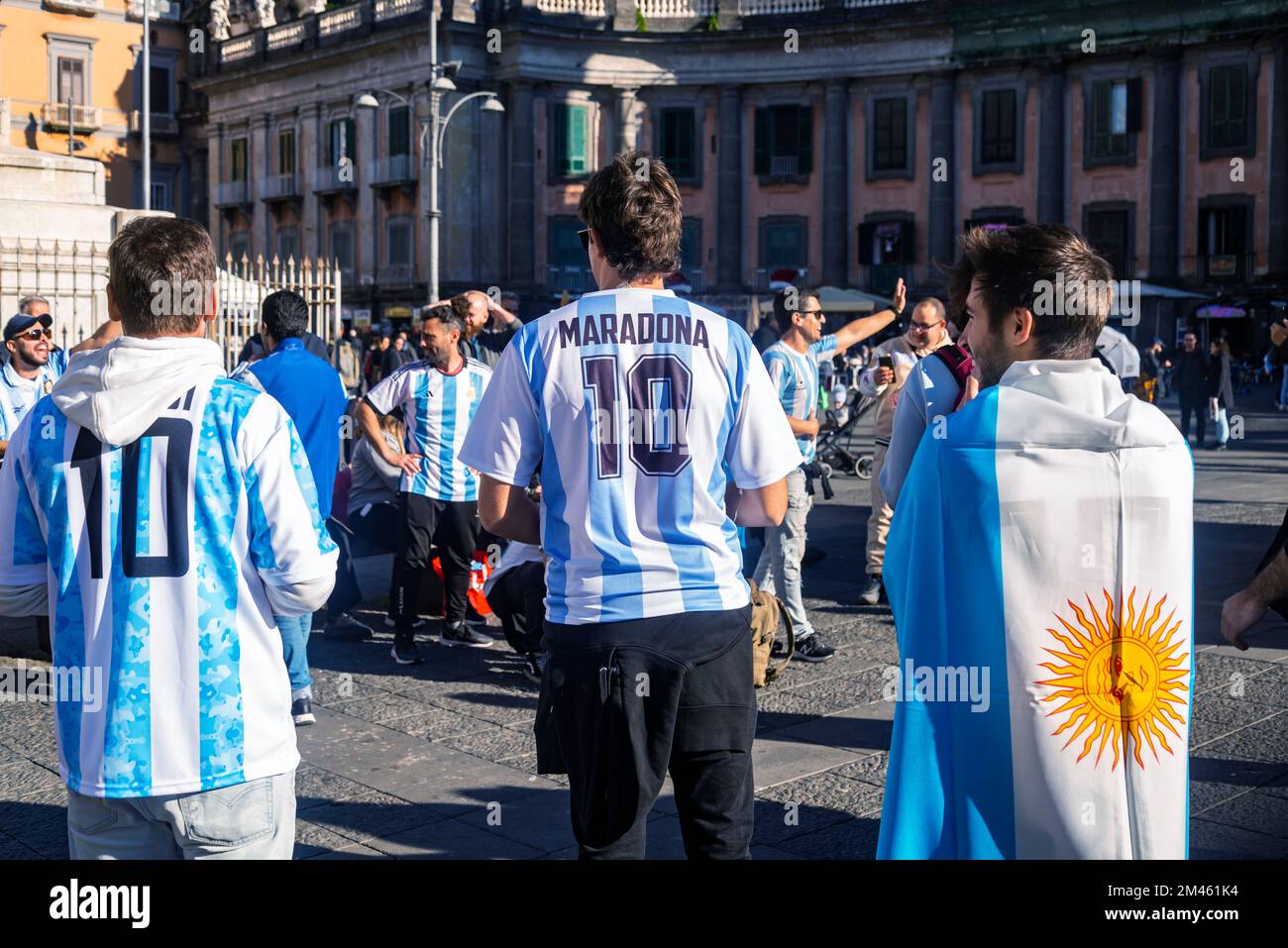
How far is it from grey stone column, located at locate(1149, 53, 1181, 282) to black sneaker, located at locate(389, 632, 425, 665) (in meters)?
35.3

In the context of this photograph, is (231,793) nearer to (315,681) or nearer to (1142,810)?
(1142,810)

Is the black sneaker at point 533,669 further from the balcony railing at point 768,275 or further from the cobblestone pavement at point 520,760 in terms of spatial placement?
the balcony railing at point 768,275

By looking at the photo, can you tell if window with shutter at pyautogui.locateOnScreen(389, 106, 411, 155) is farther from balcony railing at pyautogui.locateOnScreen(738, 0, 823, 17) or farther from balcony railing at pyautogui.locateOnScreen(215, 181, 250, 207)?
balcony railing at pyautogui.locateOnScreen(738, 0, 823, 17)

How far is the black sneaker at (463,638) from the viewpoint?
7.88 metres

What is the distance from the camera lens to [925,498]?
292 centimetres

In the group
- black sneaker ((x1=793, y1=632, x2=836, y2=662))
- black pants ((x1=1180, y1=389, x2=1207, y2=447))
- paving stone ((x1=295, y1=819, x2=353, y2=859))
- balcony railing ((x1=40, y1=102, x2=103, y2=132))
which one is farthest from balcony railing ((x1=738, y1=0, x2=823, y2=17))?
paving stone ((x1=295, y1=819, x2=353, y2=859))

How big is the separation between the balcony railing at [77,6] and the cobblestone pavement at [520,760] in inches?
2023

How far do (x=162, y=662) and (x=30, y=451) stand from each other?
0.53 meters

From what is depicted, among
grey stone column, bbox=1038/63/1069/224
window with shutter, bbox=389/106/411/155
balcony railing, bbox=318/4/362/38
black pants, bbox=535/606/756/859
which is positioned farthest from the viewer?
balcony railing, bbox=318/4/362/38

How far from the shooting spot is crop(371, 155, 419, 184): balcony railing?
4362 cm

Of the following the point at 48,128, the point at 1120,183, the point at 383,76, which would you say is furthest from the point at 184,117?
the point at 1120,183

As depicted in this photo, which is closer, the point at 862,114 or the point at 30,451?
the point at 30,451

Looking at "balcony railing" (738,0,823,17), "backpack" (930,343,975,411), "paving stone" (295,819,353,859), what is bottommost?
"paving stone" (295,819,353,859)

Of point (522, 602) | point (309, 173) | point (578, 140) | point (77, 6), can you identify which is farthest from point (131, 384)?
point (77, 6)
